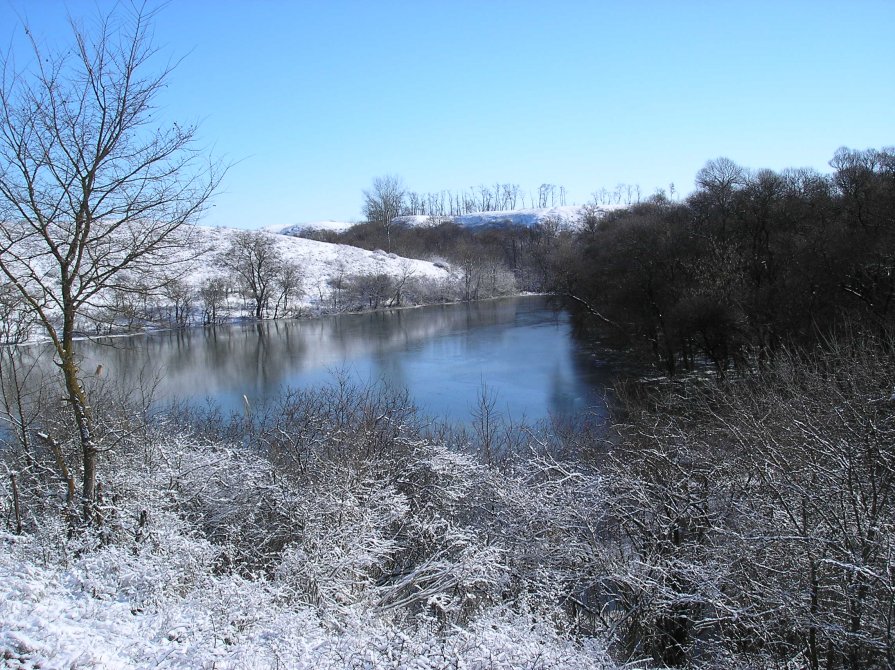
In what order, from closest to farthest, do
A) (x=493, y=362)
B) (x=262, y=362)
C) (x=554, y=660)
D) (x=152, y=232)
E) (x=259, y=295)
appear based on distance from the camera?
(x=554, y=660)
(x=152, y=232)
(x=493, y=362)
(x=262, y=362)
(x=259, y=295)

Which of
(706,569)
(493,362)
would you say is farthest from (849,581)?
(493,362)

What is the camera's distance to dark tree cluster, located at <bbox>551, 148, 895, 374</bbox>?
17.2m

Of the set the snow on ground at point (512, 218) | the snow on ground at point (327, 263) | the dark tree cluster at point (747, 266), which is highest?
the snow on ground at point (512, 218)

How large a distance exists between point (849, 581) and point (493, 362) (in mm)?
18542

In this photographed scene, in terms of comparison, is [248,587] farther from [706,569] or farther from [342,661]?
[706,569]

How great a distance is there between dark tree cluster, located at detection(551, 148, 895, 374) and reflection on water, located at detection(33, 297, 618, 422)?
119 inches

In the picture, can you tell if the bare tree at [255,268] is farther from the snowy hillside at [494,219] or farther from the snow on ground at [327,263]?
the snowy hillside at [494,219]

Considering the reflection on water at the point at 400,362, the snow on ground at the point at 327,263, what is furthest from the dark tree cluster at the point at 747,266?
the snow on ground at the point at 327,263

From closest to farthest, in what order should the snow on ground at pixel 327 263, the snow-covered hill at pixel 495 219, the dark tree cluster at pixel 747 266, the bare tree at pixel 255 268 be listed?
the dark tree cluster at pixel 747 266, the bare tree at pixel 255 268, the snow on ground at pixel 327 263, the snow-covered hill at pixel 495 219

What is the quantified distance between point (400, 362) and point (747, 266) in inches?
551

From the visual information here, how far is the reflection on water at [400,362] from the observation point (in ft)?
57.2

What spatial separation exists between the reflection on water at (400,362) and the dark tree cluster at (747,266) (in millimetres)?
3024

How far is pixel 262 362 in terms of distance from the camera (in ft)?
83.3

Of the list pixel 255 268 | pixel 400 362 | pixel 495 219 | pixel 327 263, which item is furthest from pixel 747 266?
pixel 495 219
